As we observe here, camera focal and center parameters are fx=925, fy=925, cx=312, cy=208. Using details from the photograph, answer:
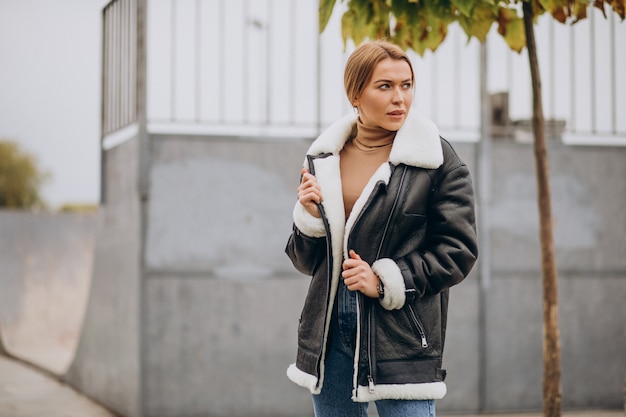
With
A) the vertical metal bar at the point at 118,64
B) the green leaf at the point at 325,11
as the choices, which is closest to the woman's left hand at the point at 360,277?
Answer: the green leaf at the point at 325,11

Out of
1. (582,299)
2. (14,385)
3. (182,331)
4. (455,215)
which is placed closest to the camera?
(455,215)

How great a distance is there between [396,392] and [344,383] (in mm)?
182

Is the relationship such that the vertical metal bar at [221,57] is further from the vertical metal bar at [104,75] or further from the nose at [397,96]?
the nose at [397,96]

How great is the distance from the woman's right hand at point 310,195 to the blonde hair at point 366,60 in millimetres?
281

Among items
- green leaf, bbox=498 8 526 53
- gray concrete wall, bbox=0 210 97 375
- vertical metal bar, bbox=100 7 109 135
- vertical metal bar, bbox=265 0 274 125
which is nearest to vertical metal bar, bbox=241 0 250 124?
vertical metal bar, bbox=265 0 274 125

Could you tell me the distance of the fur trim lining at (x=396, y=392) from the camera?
8.52ft

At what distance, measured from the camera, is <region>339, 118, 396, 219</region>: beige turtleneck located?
107 inches

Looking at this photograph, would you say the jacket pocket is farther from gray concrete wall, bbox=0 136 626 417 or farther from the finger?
gray concrete wall, bbox=0 136 626 417

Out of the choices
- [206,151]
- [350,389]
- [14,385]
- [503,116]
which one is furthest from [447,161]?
[14,385]

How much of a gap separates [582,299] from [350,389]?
4528mm

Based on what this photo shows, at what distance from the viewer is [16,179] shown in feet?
191

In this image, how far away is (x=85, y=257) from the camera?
497 inches

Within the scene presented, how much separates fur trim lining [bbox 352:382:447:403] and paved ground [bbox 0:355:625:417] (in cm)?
400

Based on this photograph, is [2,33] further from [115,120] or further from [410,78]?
[410,78]
